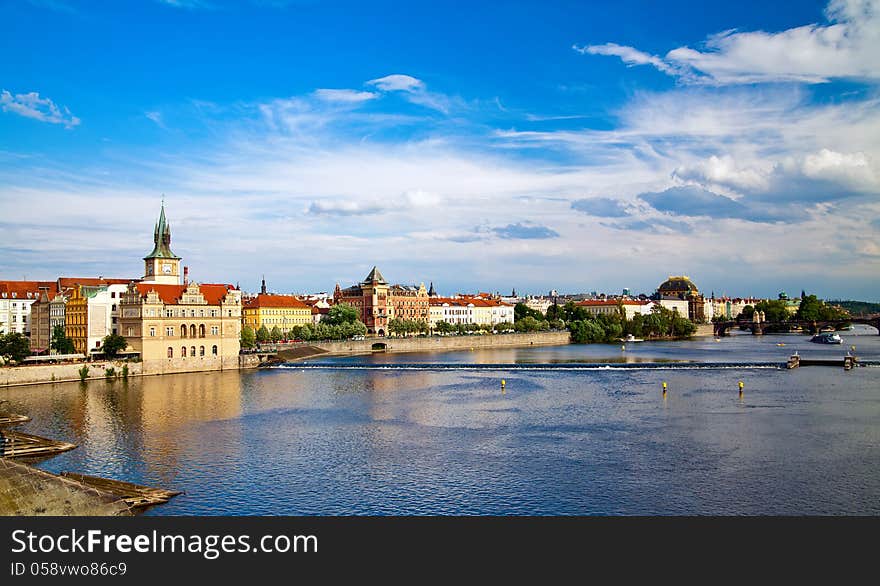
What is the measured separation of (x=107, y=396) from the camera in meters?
38.0

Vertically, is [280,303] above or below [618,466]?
above

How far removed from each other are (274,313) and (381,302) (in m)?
16.3

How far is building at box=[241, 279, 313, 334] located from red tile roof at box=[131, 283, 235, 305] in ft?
95.7

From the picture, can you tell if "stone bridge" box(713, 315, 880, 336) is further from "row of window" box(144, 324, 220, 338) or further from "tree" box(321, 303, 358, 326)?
"row of window" box(144, 324, 220, 338)

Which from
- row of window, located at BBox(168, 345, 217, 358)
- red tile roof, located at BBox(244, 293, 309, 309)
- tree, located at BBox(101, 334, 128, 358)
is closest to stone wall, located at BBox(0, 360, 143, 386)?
tree, located at BBox(101, 334, 128, 358)

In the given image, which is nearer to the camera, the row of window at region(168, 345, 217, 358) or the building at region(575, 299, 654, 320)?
the row of window at region(168, 345, 217, 358)

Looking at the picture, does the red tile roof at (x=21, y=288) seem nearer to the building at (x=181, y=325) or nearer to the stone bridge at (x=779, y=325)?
the building at (x=181, y=325)

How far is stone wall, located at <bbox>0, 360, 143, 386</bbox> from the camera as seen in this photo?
136ft

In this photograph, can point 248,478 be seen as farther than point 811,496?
Yes

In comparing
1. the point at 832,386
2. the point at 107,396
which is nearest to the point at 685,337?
the point at 832,386

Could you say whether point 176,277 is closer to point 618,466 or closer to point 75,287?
point 75,287

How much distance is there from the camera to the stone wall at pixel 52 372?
41594mm

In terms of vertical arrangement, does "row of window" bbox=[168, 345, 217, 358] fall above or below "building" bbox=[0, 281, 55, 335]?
below

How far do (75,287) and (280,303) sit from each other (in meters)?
35.2
